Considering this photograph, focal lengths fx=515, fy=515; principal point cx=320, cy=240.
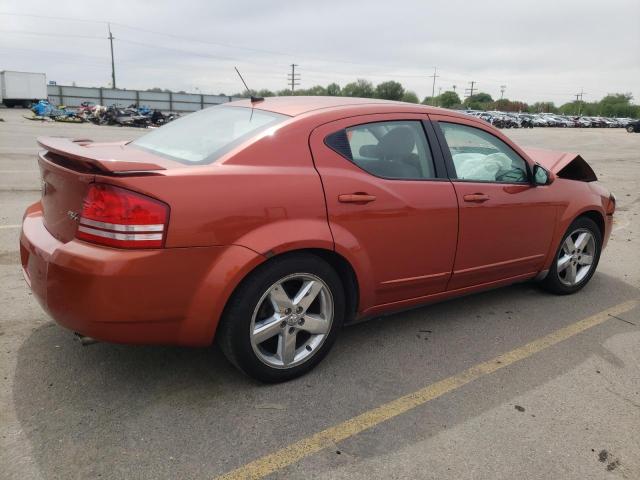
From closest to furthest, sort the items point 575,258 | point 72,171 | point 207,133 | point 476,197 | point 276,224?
point 72,171, point 276,224, point 207,133, point 476,197, point 575,258

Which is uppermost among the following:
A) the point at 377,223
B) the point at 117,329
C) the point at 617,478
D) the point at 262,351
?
the point at 377,223

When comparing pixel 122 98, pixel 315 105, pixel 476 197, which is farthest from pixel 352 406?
pixel 122 98

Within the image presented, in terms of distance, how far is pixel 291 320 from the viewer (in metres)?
2.84

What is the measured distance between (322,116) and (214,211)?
3.10ft

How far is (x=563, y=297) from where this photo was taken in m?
4.52

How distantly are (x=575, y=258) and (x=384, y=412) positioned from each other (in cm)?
274

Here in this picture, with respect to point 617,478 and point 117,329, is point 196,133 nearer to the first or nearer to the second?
point 117,329

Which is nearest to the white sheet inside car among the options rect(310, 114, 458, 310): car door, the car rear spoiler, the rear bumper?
rect(310, 114, 458, 310): car door

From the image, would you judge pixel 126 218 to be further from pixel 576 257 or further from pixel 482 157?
pixel 576 257

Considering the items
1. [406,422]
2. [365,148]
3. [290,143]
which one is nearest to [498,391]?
[406,422]

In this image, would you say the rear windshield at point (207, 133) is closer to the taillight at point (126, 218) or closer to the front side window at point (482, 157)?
the taillight at point (126, 218)

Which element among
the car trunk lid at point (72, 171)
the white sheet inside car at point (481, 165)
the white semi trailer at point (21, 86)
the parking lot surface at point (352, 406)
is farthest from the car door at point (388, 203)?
the white semi trailer at point (21, 86)

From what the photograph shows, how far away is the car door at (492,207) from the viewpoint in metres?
3.53

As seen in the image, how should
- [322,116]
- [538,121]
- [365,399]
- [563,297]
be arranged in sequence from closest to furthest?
[365,399] → [322,116] → [563,297] → [538,121]
